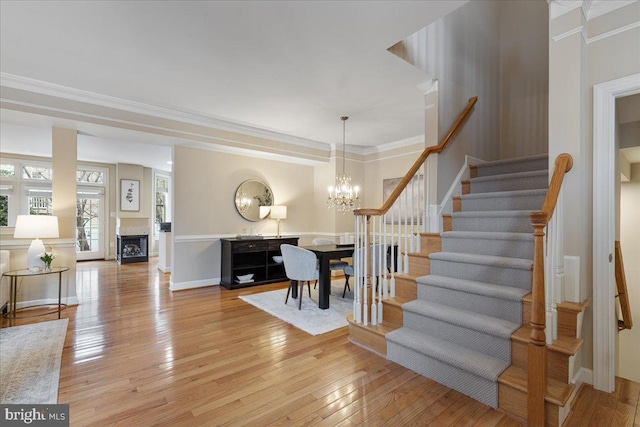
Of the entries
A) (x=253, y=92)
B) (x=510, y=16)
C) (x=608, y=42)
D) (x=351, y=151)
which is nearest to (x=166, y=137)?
(x=253, y=92)

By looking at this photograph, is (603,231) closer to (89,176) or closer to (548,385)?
(548,385)

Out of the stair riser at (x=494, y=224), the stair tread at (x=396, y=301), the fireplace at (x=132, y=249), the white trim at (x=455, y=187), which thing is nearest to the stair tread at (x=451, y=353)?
the stair tread at (x=396, y=301)

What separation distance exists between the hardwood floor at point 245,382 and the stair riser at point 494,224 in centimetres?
126

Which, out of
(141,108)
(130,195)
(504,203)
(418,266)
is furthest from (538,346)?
(130,195)

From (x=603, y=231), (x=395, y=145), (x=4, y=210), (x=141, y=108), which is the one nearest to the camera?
(x=603, y=231)

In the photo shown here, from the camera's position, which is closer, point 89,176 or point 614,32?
point 614,32

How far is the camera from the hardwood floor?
1.78 m

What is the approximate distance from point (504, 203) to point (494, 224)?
0.30m

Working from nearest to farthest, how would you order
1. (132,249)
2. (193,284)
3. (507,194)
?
(507,194) → (193,284) → (132,249)

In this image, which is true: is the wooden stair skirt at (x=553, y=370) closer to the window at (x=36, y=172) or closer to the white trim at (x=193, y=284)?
the white trim at (x=193, y=284)

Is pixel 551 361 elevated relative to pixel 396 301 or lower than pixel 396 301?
→ lower

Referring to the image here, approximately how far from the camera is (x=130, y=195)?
26.6 feet

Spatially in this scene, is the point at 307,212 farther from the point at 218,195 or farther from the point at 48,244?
the point at 48,244

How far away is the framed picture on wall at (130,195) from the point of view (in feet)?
26.3
